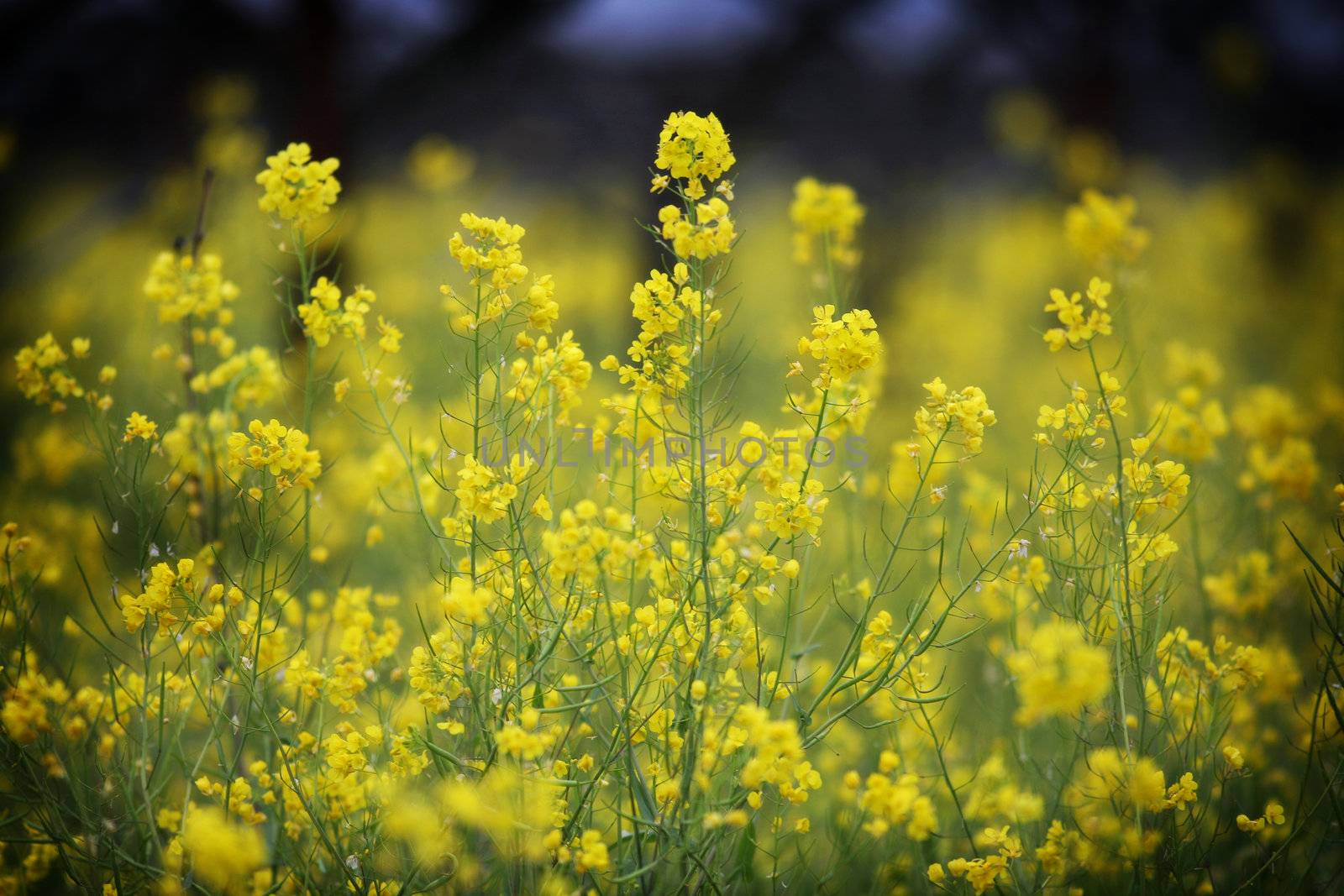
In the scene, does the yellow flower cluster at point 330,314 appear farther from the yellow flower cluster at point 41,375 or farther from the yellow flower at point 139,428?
the yellow flower cluster at point 41,375

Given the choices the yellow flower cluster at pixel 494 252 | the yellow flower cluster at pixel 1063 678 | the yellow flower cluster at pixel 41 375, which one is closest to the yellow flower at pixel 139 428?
the yellow flower cluster at pixel 41 375

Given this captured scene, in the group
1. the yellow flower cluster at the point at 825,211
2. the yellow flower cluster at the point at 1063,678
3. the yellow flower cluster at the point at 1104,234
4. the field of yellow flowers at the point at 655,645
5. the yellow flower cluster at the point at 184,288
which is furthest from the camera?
the yellow flower cluster at the point at 1104,234

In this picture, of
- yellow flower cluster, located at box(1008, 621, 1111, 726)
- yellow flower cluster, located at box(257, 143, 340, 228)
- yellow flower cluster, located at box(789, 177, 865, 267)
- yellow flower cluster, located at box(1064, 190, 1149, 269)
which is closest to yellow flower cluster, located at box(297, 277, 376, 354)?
yellow flower cluster, located at box(257, 143, 340, 228)

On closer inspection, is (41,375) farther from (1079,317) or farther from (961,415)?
(1079,317)

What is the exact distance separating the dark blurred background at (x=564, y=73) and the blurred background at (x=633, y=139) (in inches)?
0.5

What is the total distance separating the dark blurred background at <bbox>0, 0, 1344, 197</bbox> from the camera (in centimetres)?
350

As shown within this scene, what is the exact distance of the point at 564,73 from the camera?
3.94m

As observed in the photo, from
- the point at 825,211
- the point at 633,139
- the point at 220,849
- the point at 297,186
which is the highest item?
the point at 633,139

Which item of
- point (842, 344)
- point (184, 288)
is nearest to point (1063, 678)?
point (842, 344)

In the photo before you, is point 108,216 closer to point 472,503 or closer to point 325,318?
point 325,318

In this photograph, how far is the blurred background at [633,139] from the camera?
11.9 feet

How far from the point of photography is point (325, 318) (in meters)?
1.67

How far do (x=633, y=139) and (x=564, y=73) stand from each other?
421mm

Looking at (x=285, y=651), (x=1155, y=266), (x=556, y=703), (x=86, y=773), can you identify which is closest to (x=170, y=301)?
(x=285, y=651)
